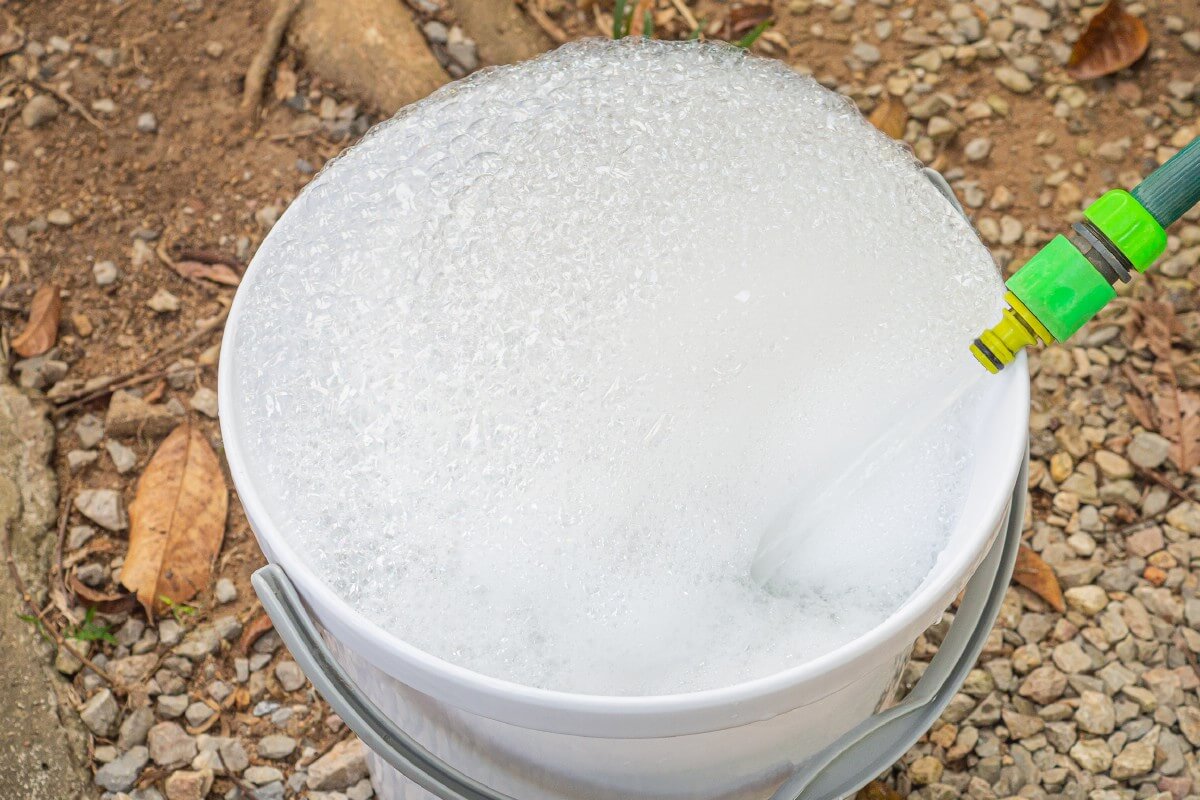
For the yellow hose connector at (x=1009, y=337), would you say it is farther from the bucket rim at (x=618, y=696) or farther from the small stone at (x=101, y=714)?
the small stone at (x=101, y=714)

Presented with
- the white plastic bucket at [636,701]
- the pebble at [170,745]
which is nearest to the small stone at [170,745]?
the pebble at [170,745]

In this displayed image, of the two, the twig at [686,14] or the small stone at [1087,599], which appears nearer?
the small stone at [1087,599]

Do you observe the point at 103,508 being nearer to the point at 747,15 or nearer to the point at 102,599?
the point at 102,599

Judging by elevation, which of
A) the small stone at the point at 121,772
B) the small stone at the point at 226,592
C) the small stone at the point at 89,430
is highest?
the small stone at the point at 89,430

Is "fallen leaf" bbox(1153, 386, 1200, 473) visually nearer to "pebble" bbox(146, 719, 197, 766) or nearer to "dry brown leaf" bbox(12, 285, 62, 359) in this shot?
"pebble" bbox(146, 719, 197, 766)

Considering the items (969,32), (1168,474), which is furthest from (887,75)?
(1168,474)
